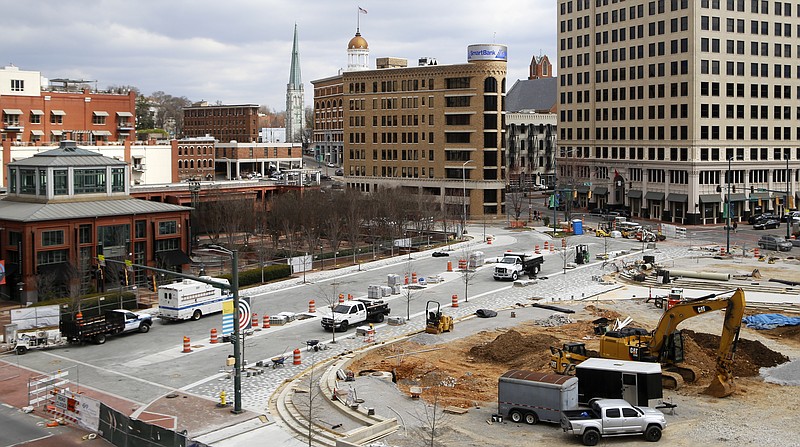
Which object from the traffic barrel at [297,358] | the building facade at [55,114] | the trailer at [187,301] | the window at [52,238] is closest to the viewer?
the traffic barrel at [297,358]

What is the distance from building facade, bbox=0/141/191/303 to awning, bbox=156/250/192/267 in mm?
82

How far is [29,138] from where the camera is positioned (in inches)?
4259

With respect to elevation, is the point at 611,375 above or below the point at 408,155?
below

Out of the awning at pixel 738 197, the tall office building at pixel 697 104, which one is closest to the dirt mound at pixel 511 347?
the tall office building at pixel 697 104

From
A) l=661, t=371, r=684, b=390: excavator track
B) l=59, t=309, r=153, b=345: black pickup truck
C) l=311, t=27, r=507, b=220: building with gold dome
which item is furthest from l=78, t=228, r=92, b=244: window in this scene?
l=311, t=27, r=507, b=220: building with gold dome

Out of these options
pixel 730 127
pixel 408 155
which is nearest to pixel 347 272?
pixel 408 155

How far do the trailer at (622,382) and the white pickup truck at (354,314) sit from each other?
1759 cm

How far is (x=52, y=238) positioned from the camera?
6344cm

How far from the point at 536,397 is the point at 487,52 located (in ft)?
291

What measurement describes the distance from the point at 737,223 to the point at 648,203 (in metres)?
12.7

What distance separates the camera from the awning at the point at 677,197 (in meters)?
112

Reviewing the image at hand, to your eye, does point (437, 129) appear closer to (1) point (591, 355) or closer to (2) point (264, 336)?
(2) point (264, 336)

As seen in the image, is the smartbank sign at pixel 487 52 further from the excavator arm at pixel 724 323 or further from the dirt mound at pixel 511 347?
the excavator arm at pixel 724 323

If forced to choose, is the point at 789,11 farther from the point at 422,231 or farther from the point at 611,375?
the point at 611,375
